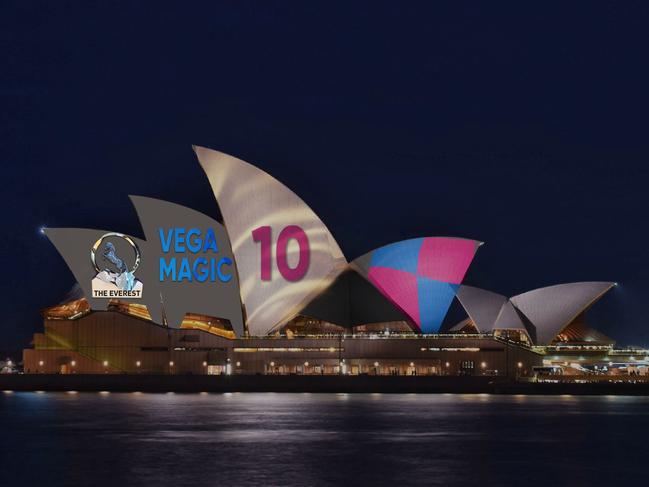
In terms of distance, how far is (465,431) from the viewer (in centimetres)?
4762

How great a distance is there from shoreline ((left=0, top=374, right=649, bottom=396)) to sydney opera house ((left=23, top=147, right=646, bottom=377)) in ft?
7.20

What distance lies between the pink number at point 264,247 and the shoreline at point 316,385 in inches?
286

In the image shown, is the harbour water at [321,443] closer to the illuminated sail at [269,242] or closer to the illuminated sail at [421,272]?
the illuminated sail at [421,272]

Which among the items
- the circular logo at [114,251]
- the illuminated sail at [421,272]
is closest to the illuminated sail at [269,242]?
the illuminated sail at [421,272]

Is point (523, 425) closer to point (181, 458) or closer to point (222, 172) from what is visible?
point (181, 458)

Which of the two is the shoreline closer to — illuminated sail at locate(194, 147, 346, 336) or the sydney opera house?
the sydney opera house

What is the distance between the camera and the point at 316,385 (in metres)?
81.3

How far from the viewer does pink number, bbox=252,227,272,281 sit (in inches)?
3226

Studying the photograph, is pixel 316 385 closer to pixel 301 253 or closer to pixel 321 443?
pixel 301 253

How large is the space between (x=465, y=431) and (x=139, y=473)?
1673 centimetres

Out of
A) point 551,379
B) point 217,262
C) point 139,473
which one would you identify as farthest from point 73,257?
point 139,473

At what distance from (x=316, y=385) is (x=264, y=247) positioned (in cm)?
1030

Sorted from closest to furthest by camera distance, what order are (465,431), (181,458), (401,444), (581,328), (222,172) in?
(181,458) < (401,444) < (465,431) < (222,172) < (581,328)

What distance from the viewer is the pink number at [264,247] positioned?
3226 inches
